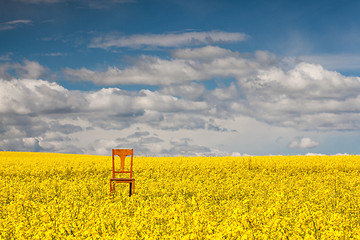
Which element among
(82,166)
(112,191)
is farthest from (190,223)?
(82,166)

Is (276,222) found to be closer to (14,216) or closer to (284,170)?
(14,216)

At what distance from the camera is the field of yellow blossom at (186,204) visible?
16.6 ft

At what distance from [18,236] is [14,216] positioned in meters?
1.86

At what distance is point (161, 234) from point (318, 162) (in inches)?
646

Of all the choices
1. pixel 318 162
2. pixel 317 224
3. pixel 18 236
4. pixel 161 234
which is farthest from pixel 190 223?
pixel 318 162

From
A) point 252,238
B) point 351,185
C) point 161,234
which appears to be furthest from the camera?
point 351,185

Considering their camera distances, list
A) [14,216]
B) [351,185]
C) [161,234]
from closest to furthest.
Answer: [161,234] < [14,216] < [351,185]

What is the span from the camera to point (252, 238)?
4.39m

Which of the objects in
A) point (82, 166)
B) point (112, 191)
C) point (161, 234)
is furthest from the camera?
point (82, 166)

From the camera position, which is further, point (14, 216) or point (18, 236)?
point (14, 216)

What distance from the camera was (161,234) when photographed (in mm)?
5309

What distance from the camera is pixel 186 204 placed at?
26.1ft

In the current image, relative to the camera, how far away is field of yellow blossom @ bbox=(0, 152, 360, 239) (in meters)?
5.07

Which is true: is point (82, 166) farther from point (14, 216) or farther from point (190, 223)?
point (190, 223)
